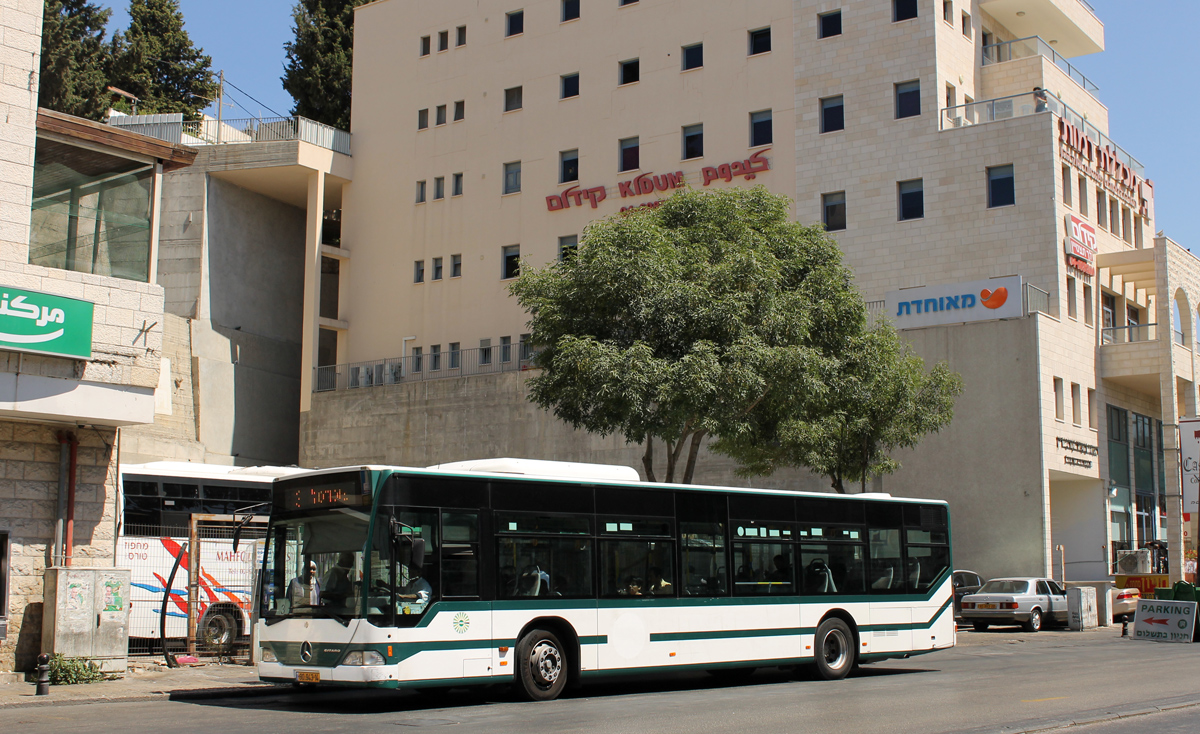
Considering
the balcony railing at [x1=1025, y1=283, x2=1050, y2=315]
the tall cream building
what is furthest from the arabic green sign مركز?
the balcony railing at [x1=1025, y1=283, x2=1050, y2=315]

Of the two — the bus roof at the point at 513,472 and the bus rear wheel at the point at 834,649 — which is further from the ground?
the bus roof at the point at 513,472

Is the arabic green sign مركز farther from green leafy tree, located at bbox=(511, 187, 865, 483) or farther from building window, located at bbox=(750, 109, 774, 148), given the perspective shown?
building window, located at bbox=(750, 109, 774, 148)

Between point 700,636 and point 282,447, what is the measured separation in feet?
120

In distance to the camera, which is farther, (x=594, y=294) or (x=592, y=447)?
(x=592, y=447)

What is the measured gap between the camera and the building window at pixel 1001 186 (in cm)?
3894

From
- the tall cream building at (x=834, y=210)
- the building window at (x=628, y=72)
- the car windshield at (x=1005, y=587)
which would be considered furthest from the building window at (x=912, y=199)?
the car windshield at (x=1005, y=587)

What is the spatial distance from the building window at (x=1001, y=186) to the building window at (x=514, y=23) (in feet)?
68.4

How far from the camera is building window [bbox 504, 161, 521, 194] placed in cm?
4838

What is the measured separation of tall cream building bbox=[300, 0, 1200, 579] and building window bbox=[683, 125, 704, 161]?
14 centimetres

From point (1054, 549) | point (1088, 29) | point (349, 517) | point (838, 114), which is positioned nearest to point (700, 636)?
point (349, 517)

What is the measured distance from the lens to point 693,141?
44.4 m

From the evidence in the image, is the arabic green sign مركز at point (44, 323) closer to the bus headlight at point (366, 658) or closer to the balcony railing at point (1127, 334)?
the bus headlight at point (366, 658)

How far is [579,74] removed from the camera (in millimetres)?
47219

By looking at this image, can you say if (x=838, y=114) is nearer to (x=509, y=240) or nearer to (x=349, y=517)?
(x=509, y=240)
